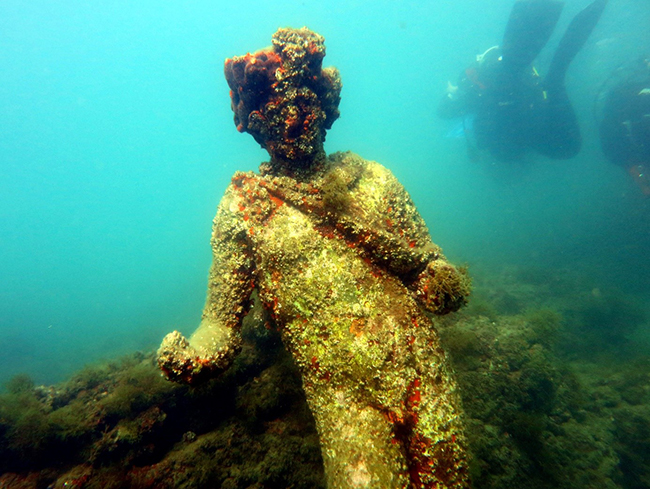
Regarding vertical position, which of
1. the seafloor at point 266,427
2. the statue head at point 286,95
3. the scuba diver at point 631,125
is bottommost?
the seafloor at point 266,427

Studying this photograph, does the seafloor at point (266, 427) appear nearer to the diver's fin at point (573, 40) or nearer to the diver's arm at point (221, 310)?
the diver's arm at point (221, 310)

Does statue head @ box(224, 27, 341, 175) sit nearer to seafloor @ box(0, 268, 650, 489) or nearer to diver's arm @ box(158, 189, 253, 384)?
diver's arm @ box(158, 189, 253, 384)

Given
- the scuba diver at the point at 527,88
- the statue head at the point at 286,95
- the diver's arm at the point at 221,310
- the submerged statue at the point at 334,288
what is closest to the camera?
the submerged statue at the point at 334,288

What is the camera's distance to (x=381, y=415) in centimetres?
273

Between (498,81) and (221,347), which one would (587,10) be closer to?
(498,81)

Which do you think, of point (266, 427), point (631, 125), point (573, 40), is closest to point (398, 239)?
point (266, 427)

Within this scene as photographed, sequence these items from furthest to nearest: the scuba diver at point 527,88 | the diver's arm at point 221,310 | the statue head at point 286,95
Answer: the scuba diver at point 527,88
the statue head at point 286,95
the diver's arm at point 221,310

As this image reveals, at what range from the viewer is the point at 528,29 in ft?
73.8

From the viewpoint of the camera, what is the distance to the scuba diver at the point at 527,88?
22.4 metres

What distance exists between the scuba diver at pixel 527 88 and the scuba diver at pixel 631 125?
2366 millimetres

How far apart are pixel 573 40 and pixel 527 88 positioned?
4002 mm

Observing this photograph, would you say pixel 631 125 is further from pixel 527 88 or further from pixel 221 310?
pixel 221 310

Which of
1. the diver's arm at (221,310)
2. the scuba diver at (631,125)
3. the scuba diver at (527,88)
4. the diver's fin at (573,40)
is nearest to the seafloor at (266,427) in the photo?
the diver's arm at (221,310)

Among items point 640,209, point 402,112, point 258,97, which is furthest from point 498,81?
point 402,112
